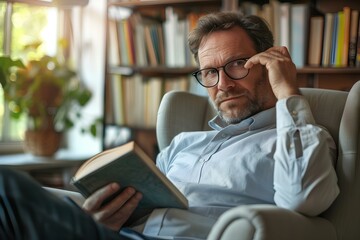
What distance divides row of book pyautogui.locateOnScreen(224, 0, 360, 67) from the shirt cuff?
1180mm

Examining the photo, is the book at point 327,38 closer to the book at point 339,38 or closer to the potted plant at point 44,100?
the book at point 339,38

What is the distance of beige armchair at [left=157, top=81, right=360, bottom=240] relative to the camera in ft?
3.58

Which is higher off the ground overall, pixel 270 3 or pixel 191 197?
pixel 270 3

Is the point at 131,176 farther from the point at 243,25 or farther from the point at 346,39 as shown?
the point at 346,39

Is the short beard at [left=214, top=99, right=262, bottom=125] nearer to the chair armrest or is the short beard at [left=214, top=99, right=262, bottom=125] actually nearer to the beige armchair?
the beige armchair

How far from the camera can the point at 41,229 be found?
41.2 inches

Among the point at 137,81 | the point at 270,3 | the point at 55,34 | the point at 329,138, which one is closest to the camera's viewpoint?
the point at 329,138

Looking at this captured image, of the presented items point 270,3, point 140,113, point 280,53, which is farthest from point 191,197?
point 140,113

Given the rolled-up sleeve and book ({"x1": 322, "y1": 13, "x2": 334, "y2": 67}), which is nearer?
the rolled-up sleeve

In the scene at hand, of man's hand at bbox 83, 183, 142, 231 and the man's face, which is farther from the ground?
the man's face

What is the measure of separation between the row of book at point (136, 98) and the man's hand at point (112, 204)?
161 cm

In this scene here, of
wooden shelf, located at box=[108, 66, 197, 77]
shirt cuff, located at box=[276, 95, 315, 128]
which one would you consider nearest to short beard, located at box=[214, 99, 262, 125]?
shirt cuff, located at box=[276, 95, 315, 128]

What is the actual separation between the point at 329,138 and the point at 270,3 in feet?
4.22

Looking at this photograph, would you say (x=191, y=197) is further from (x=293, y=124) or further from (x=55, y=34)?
(x=55, y=34)
